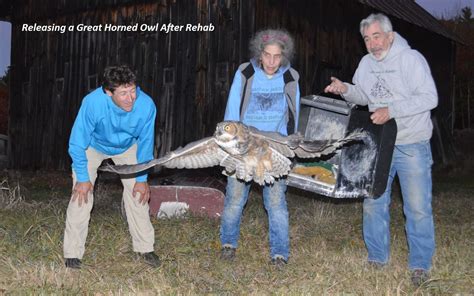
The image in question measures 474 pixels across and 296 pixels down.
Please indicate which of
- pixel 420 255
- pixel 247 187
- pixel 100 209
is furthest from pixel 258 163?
pixel 100 209

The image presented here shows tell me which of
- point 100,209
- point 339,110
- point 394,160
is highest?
point 339,110

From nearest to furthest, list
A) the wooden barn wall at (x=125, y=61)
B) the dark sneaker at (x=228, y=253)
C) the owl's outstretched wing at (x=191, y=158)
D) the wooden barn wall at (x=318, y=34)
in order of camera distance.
→ 1. the owl's outstretched wing at (x=191, y=158)
2. the dark sneaker at (x=228, y=253)
3. the wooden barn wall at (x=125, y=61)
4. the wooden barn wall at (x=318, y=34)

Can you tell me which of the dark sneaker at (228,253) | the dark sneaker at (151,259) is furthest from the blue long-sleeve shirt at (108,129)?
the dark sneaker at (228,253)

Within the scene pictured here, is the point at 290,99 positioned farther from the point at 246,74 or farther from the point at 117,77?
the point at 117,77

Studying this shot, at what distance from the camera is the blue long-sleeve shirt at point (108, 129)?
414cm

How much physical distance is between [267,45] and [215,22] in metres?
6.16

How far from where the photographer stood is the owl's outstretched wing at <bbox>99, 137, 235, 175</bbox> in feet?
13.0

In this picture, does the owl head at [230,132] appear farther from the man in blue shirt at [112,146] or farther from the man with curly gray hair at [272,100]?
the man in blue shirt at [112,146]

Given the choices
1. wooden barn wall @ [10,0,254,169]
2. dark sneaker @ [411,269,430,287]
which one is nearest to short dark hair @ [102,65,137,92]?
dark sneaker @ [411,269,430,287]

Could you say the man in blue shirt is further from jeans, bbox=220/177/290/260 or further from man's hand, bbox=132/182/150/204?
jeans, bbox=220/177/290/260

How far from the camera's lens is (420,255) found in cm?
415

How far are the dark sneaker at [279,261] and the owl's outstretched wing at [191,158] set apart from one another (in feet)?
3.06

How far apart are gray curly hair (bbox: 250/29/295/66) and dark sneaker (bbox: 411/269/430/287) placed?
196 cm

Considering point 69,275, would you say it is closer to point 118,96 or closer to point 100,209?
point 118,96
